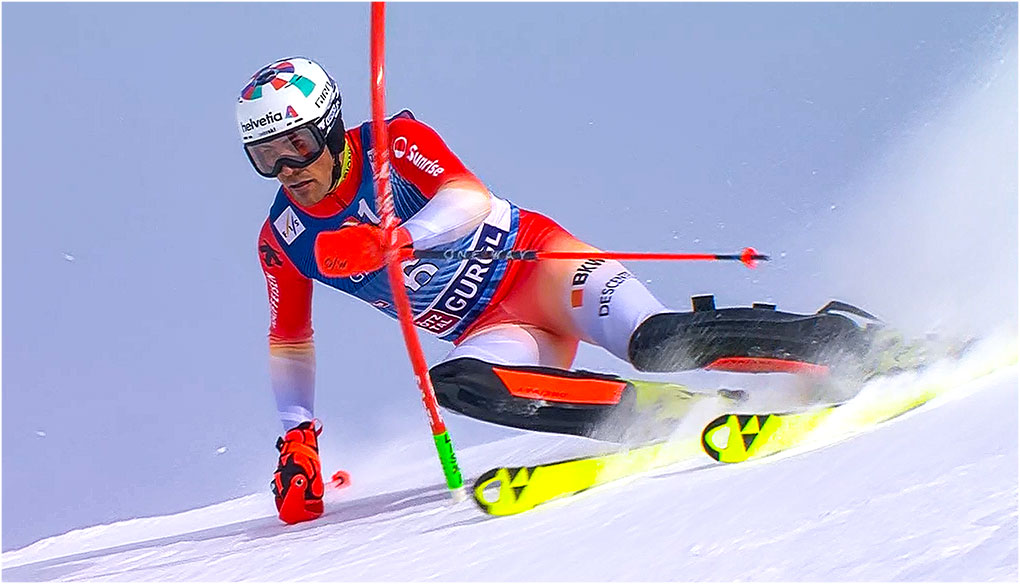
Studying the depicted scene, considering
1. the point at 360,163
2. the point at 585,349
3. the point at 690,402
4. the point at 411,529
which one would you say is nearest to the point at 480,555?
the point at 411,529

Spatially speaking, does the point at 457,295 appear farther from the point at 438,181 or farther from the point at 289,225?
the point at 289,225

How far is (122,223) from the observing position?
5941 mm

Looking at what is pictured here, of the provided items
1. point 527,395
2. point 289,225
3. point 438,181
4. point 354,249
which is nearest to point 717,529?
point 527,395

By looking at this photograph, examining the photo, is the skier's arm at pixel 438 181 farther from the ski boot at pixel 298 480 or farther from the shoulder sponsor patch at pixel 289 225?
the ski boot at pixel 298 480

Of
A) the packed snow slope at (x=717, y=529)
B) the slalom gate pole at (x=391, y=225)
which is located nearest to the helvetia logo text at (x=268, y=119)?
the slalom gate pole at (x=391, y=225)

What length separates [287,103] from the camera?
9.82 feet

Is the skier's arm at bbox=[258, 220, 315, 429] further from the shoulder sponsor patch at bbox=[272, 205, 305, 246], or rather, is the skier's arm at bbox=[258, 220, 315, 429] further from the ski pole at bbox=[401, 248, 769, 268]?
the ski pole at bbox=[401, 248, 769, 268]

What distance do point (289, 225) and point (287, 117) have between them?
1.23 feet

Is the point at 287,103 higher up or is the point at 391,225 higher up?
the point at 287,103

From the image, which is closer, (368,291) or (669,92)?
(368,291)

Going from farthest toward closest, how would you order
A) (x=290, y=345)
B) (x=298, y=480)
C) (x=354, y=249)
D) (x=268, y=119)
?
(x=290, y=345) → (x=298, y=480) → (x=268, y=119) → (x=354, y=249)

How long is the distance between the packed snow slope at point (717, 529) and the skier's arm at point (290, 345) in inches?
13.0

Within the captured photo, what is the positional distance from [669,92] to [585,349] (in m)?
2.39

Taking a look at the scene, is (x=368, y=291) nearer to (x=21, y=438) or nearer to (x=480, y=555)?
(x=480, y=555)
